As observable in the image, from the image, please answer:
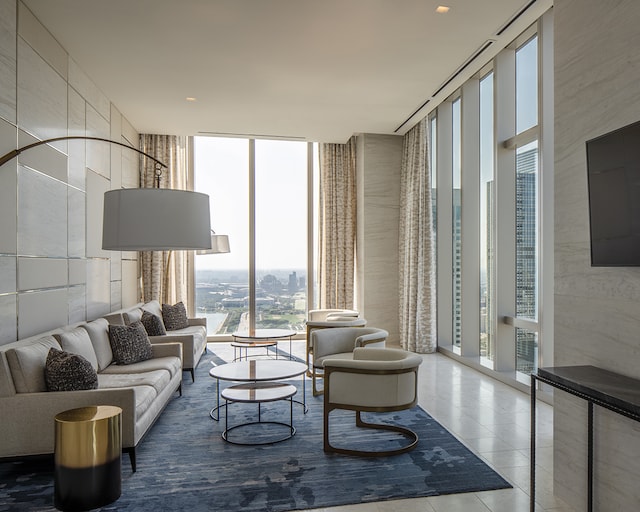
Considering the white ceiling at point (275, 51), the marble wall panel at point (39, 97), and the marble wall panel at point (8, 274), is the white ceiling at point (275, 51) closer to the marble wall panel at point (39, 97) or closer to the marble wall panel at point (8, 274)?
the marble wall panel at point (39, 97)

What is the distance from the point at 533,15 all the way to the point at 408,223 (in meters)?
3.57

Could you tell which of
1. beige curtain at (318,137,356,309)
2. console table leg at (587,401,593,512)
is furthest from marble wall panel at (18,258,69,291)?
beige curtain at (318,137,356,309)

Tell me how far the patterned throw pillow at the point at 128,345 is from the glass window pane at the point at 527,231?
12.8 feet

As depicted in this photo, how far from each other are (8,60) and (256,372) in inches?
119

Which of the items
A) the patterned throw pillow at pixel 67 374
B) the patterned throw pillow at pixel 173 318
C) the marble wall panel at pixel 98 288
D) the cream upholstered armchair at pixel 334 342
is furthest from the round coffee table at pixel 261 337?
the patterned throw pillow at pixel 67 374

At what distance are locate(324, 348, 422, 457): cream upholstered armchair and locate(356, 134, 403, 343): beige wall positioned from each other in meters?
4.15

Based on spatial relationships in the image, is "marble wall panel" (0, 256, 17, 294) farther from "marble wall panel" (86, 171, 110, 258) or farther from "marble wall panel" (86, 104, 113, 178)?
"marble wall panel" (86, 104, 113, 178)

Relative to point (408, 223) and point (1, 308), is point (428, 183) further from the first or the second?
point (1, 308)

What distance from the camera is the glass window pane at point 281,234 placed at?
816cm

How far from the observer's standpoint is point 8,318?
136 inches

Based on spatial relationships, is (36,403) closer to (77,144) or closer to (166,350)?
(166,350)

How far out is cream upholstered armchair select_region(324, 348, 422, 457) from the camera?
3.27 metres

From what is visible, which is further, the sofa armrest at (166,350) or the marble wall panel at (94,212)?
the marble wall panel at (94,212)

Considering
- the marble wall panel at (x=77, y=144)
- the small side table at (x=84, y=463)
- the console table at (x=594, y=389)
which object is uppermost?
the marble wall panel at (x=77, y=144)
